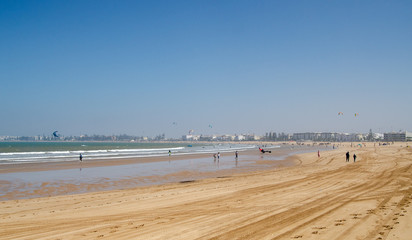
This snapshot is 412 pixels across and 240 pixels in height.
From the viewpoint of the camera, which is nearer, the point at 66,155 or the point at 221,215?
the point at 221,215

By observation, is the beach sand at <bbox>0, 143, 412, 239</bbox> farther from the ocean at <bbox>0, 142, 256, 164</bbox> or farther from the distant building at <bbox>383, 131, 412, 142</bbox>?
the distant building at <bbox>383, 131, 412, 142</bbox>

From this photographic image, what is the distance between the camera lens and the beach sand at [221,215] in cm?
732

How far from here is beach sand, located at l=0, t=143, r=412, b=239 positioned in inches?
288

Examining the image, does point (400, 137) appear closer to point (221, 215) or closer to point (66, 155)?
point (66, 155)

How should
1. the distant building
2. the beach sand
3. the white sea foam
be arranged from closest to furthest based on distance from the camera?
the beach sand, the white sea foam, the distant building

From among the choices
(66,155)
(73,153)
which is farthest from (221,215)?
(73,153)

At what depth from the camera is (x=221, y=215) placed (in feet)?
30.5

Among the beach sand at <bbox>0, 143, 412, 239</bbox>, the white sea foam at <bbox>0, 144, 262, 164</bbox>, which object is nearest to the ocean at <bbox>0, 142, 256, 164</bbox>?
the white sea foam at <bbox>0, 144, 262, 164</bbox>

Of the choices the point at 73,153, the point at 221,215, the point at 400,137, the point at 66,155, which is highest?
the point at 400,137

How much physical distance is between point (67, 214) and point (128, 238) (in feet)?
13.3

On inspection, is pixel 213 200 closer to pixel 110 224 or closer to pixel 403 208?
pixel 110 224

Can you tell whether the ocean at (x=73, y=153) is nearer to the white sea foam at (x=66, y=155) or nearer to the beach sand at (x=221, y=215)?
the white sea foam at (x=66, y=155)

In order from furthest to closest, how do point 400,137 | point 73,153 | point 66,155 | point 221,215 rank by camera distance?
point 400,137 → point 73,153 → point 66,155 → point 221,215

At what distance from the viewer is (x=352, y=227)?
24.8 feet
